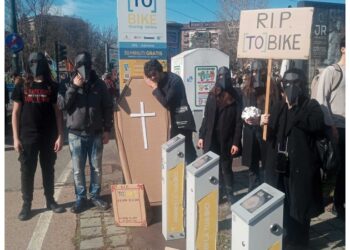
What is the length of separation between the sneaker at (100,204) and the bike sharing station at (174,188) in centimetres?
128

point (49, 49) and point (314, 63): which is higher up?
point (49, 49)

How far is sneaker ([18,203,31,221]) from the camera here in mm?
5029

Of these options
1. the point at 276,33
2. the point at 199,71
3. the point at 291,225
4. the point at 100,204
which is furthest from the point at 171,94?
the point at 199,71

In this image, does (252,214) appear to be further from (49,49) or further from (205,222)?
(49,49)

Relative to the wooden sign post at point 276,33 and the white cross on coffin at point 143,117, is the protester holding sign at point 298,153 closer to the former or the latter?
the wooden sign post at point 276,33

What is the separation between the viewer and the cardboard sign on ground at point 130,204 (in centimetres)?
470

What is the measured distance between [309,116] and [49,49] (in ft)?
101

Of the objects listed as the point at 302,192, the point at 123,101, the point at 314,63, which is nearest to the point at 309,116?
the point at 302,192

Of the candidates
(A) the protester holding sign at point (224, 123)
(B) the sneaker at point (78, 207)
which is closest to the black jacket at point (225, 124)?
(A) the protester holding sign at point (224, 123)

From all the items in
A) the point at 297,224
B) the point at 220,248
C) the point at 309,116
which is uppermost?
the point at 309,116

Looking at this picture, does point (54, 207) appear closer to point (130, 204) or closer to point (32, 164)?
point (32, 164)

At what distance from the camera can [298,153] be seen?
3746 millimetres

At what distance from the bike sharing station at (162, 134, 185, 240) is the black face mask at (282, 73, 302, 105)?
3.75 ft

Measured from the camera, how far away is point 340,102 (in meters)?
4.52
